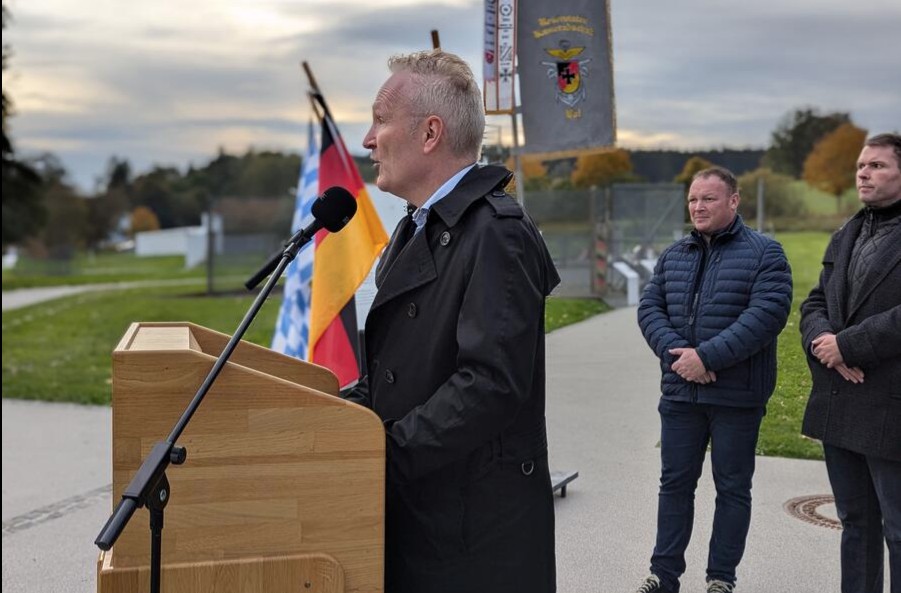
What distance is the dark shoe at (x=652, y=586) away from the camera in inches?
153

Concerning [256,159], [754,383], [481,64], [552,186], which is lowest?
[754,383]

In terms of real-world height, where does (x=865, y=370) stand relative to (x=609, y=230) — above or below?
below

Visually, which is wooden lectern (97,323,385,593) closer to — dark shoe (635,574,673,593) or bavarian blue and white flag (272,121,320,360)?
dark shoe (635,574,673,593)

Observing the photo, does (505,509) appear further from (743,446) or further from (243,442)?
(743,446)

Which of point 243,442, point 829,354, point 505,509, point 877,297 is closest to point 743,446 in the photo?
point 829,354

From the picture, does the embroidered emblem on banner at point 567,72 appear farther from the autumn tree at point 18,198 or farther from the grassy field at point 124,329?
the autumn tree at point 18,198

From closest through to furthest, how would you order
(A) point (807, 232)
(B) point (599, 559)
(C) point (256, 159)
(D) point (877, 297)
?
(D) point (877, 297)
(B) point (599, 559)
(A) point (807, 232)
(C) point (256, 159)

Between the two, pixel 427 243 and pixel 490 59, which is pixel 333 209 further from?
pixel 490 59

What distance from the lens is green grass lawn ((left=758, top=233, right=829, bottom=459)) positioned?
422cm

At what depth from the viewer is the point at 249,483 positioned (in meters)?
2.03

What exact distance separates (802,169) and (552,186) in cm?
158

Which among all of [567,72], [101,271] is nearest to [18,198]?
[101,271]

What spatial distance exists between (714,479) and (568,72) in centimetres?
204

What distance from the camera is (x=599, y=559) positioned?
4.38 metres
